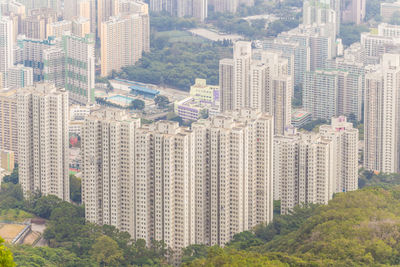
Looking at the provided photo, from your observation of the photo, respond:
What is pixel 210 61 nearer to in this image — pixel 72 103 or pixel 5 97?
pixel 72 103

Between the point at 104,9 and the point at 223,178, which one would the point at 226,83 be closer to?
the point at 223,178

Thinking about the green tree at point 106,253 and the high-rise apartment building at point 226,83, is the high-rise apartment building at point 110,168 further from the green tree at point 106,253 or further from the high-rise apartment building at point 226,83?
the high-rise apartment building at point 226,83

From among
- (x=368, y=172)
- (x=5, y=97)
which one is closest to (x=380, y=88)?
(x=368, y=172)

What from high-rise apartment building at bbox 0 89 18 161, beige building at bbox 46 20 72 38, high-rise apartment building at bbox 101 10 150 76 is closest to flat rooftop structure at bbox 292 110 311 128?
high-rise apartment building at bbox 101 10 150 76

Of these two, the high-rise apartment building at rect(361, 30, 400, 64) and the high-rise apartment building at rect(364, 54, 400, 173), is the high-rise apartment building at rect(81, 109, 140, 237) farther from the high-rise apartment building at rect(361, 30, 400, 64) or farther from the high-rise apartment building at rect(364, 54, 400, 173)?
the high-rise apartment building at rect(361, 30, 400, 64)

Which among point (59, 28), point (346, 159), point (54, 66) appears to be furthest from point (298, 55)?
point (346, 159)

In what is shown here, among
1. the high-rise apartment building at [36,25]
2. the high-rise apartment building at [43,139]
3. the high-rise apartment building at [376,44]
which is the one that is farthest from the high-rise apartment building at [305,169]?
the high-rise apartment building at [36,25]

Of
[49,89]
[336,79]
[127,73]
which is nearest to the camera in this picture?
[49,89]
